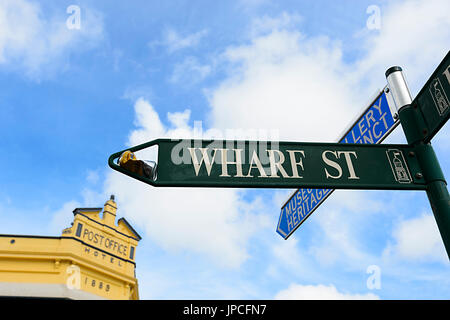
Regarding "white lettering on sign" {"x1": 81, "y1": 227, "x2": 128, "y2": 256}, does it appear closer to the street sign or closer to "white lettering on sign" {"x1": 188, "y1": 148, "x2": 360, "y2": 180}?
"white lettering on sign" {"x1": 188, "y1": 148, "x2": 360, "y2": 180}

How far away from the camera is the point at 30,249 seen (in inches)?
474

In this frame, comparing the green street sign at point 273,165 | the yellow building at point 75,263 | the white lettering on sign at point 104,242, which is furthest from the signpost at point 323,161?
the white lettering on sign at point 104,242

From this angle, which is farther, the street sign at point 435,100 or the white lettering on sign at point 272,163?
the white lettering on sign at point 272,163

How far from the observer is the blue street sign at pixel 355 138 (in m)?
2.24

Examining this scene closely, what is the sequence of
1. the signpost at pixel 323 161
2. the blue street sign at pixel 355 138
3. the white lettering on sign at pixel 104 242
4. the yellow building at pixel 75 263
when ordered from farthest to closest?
the white lettering on sign at pixel 104 242 → the yellow building at pixel 75 263 → the blue street sign at pixel 355 138 → the signpost at pixel 323 161

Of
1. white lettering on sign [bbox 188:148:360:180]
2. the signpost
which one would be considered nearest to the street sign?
the signpost

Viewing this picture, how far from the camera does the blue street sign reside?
2.24 m

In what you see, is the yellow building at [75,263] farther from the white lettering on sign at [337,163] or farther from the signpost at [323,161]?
the white lettering on sign at [337,163]

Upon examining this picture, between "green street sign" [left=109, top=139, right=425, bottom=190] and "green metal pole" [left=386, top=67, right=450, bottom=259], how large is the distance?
5 cm

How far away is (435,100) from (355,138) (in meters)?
0.64

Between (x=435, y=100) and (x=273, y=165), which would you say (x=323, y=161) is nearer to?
(x=273, y=165)

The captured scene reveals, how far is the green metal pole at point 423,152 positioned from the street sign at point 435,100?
0.13 feet
